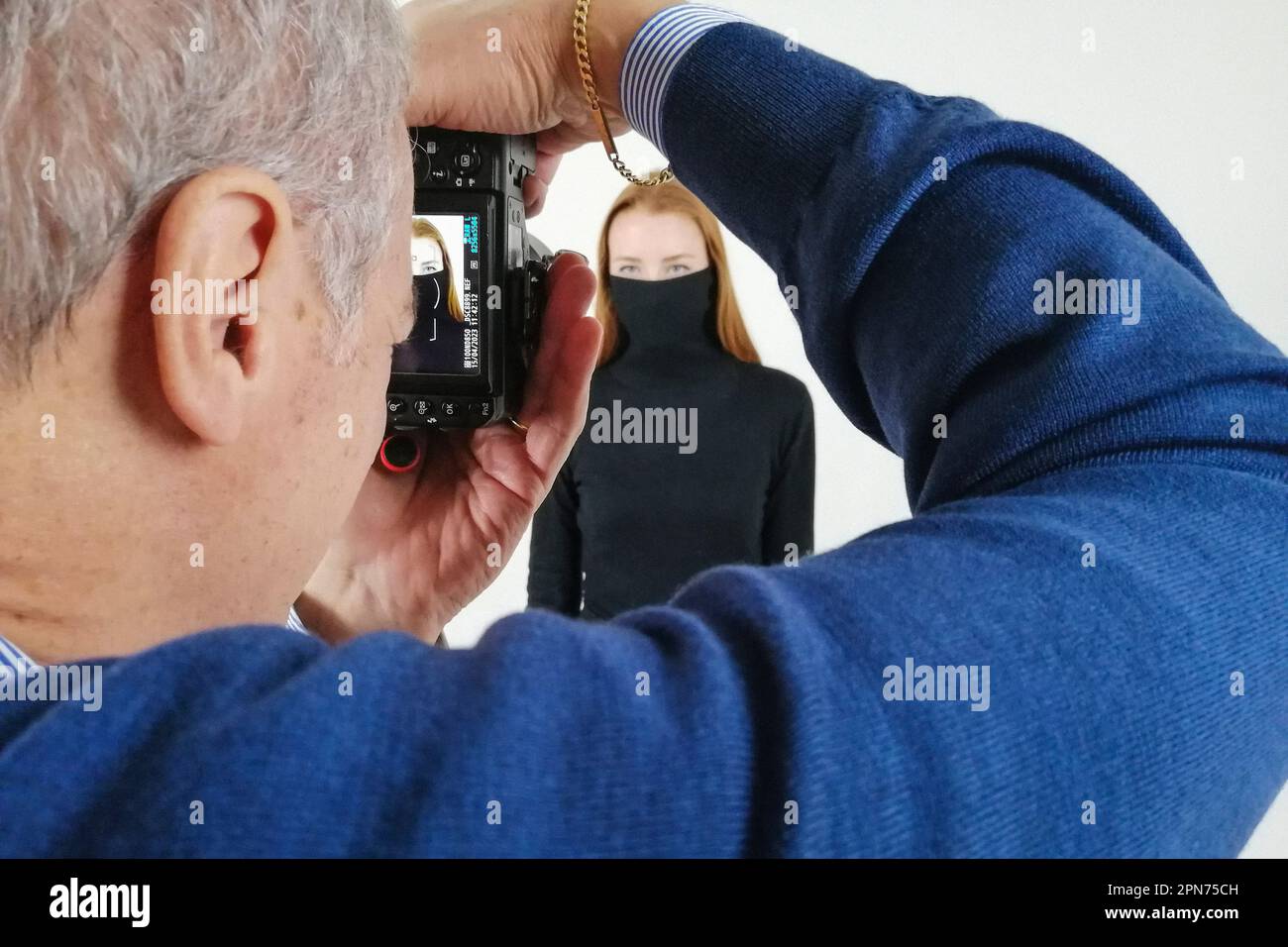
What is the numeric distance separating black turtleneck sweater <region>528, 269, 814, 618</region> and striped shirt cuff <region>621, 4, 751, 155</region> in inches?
48.5

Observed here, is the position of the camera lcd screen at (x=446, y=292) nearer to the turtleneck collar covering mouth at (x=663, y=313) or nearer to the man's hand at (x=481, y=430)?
the man's hand at (x=481, y=430)

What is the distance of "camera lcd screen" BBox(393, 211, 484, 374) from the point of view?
0.60 meters

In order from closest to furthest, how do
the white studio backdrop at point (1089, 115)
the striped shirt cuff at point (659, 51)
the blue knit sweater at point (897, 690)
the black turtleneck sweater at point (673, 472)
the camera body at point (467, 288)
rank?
the blue knit sweater at point (897, 690) → the striped shirt cuff at point (659, 51) → the camera body at point (467, 288) → the black turtleneck sweater at point (673, 472) → the white studio backdrop at point (1089, 115)

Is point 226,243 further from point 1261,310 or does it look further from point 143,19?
point 1261,310

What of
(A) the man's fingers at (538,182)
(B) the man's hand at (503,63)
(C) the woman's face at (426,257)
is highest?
(B) the man's hand at (503,63)

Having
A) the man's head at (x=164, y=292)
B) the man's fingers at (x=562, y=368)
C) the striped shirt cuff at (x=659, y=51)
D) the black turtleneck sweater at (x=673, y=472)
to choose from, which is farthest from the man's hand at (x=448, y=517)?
the black turtleneck sweater at (x=673, y=472)

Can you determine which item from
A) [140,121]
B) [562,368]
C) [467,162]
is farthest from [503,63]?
[140,121]

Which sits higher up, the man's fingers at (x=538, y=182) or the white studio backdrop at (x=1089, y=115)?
the white studio backdrop at (x=1089, y=115)

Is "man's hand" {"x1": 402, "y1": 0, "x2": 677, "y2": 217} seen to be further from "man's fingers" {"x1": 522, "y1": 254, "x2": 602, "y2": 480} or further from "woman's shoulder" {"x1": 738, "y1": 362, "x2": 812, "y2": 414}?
"woman's shoulder" {"x1": 738, "y1": 362, "x2": 812, "y2": 414}

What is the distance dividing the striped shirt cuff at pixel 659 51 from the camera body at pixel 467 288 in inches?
5.2

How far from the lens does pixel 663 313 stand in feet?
5.83

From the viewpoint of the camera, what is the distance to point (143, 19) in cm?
31

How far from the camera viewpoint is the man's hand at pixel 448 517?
62 centimetres

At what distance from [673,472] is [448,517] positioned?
3.63ft
